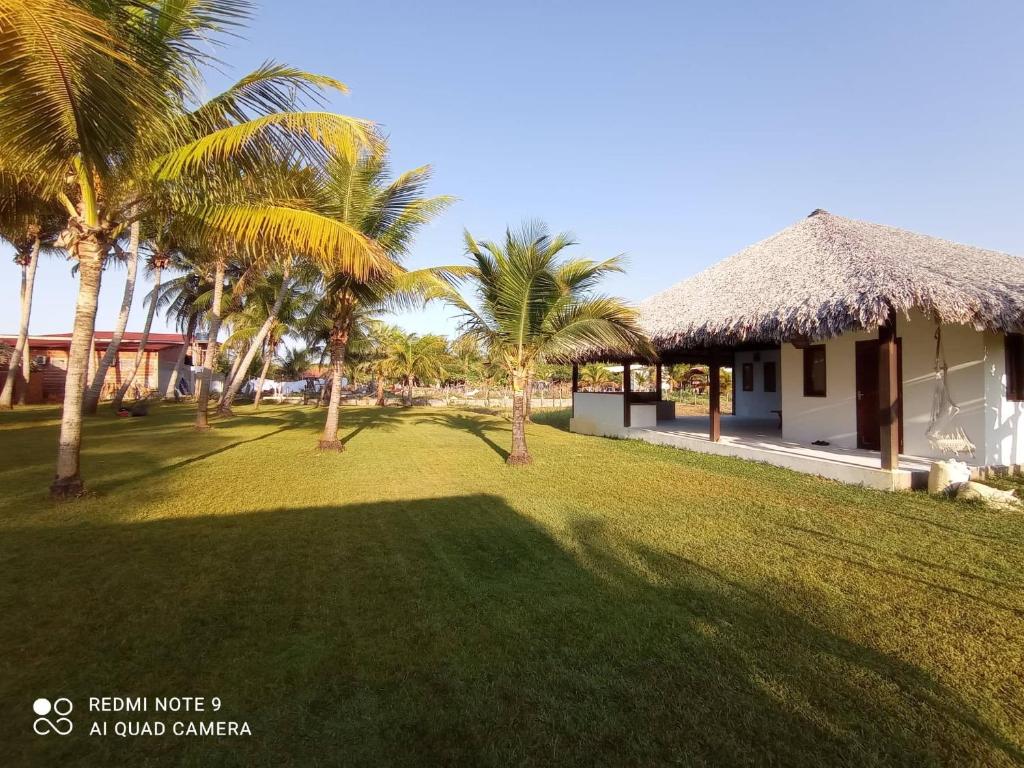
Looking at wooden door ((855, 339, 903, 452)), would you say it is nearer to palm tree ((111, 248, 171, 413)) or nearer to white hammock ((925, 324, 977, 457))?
white hammock ((925, 324, 977, 457))

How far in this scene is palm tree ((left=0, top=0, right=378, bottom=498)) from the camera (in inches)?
180

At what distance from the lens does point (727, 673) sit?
2.70 metres

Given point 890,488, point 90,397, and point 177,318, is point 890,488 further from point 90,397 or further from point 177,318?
point 177,318

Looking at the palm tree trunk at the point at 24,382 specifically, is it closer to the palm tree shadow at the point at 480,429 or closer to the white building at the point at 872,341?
the palm tree shadow at the point at 480,429

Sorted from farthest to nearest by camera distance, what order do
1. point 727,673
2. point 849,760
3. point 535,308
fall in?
point 535,308 < point 727,673 < point 849,760

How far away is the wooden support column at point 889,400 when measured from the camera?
7.11m

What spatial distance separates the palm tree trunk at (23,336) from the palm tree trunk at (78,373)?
658 inches

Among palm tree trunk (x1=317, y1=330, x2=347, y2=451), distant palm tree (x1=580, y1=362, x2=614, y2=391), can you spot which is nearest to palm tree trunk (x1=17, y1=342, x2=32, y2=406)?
palm tree trunk (x1=317, y1=330, x2=347, y2=451)

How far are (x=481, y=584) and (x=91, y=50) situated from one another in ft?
18.7

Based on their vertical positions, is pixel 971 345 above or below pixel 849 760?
above

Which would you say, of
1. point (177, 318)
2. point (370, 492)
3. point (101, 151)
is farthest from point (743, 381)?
point (177, 318)

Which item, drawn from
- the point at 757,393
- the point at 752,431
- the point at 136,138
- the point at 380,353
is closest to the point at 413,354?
the point at 380,353

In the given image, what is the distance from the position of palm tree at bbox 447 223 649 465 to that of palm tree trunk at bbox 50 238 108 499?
17.2 ft

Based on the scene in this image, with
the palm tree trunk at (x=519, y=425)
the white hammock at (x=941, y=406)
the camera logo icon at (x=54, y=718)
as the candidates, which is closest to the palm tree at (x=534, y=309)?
the palm tree trunk at (x=519, y=425)
